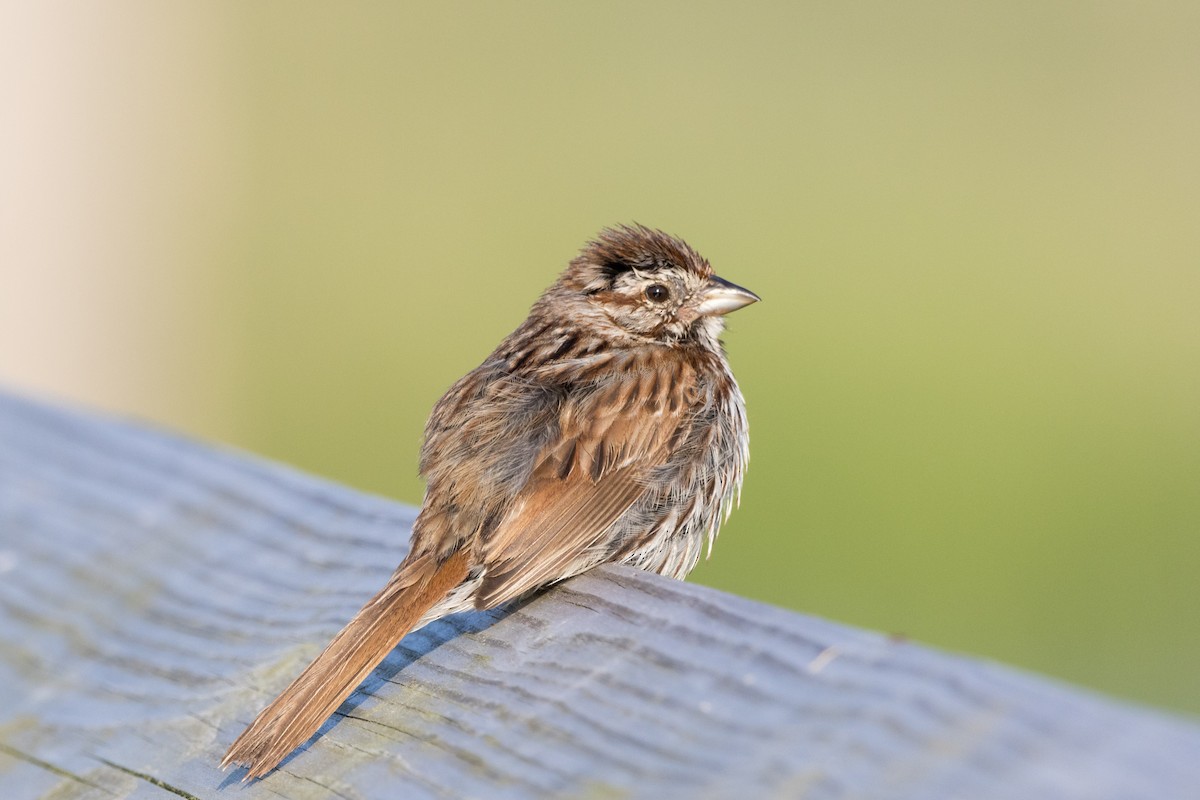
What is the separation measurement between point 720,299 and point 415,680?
5.54 ft

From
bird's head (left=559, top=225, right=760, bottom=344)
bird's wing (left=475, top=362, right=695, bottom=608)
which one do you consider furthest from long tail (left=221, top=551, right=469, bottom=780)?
bird's head (left=559, top=225, right=760, bottom=344)

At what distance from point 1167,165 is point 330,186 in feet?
17.3

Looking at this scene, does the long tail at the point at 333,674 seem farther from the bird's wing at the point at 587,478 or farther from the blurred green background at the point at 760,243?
the blurred green background at the point at 760,243

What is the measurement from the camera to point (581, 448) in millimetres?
3055

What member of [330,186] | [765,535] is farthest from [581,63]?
[765,535]

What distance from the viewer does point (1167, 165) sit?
986 centimetres

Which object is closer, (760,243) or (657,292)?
(657,292)

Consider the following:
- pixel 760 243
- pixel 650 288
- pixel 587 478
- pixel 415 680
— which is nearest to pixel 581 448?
pixel 587 478

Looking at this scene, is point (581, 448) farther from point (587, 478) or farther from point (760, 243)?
point (760, 243)

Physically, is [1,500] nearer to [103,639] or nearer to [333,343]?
[103,639]

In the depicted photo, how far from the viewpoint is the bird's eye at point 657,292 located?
12.0ft

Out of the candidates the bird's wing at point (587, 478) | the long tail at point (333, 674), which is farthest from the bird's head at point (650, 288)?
the long tail at point (333, 674)

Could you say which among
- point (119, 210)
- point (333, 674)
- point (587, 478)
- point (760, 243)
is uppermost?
point (760, 243)

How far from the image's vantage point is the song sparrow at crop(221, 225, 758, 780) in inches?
99.4
